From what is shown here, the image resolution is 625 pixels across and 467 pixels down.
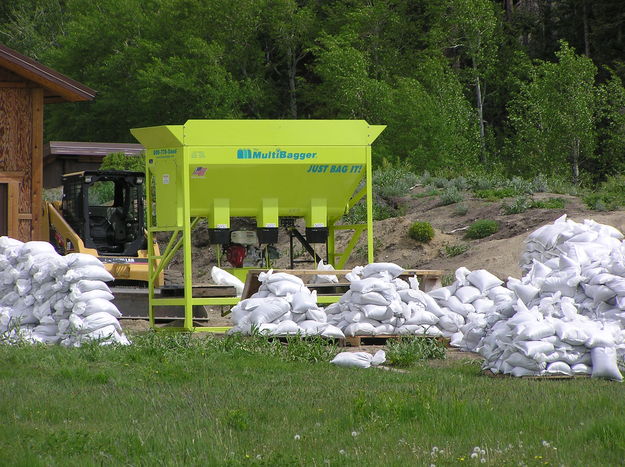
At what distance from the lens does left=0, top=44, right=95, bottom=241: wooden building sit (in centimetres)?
1925

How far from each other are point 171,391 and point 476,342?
4.38m

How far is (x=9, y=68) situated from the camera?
19.2m

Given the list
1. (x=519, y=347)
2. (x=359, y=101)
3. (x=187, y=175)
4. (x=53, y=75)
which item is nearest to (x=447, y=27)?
(x=359, y=101)

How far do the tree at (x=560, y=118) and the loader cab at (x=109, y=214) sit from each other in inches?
749

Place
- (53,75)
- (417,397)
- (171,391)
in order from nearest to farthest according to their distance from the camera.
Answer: (417,397), (171,391), (53,75)

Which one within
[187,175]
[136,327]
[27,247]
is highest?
[187,175]

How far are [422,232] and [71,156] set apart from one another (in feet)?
79.4

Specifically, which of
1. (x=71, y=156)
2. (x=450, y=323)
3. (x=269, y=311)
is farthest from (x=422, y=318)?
(x=71, y=156)

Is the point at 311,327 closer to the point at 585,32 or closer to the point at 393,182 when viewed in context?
the point at 393,182

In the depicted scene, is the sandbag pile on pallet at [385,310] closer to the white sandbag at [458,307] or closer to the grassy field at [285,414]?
the white sandbag at [458,307]

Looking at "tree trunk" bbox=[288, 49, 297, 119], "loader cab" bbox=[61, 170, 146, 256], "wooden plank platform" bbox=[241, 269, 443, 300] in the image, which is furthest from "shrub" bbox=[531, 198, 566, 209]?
"tree trunk" bbox=[288, 49, 297, 119]

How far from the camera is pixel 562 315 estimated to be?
36.1ft

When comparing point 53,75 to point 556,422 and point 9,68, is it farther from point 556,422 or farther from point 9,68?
point 556,422

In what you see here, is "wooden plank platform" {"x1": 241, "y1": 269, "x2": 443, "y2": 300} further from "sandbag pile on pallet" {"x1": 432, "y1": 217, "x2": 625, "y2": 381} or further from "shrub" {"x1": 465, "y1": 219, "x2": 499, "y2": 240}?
"shrub" {"x1": 465, "y1": 219, "x2": 499, "y2": 240}
